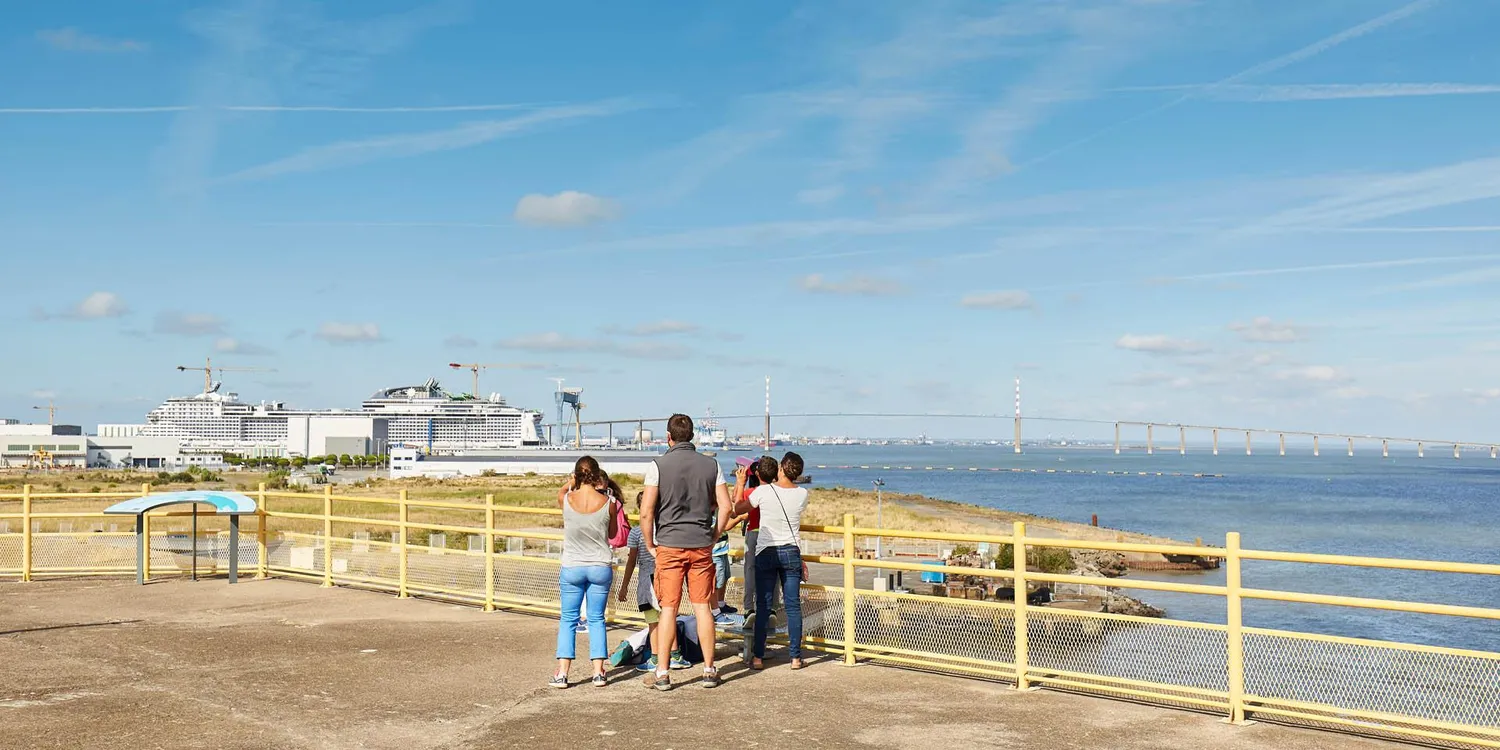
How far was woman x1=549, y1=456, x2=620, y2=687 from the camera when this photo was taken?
8977 millimetres

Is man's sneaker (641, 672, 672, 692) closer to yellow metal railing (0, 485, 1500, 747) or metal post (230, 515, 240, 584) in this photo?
yellow metal railing (0, 485, 1500, 747)

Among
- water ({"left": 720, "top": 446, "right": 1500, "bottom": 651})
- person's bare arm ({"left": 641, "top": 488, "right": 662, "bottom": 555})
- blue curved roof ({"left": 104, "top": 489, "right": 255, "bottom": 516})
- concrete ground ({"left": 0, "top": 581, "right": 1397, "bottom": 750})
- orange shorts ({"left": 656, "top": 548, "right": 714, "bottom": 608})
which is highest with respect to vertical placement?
person's bare arm ({"left": 641, "top": 488, "right": 662, "bottom": 555})

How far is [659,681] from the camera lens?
8.86 m

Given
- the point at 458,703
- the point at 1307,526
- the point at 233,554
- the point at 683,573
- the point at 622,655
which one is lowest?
the point at 1307,526

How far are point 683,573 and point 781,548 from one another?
97 cm

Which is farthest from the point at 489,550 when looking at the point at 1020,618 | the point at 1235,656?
the point at 1235,656

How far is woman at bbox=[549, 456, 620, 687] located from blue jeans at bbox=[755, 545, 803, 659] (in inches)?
51.9


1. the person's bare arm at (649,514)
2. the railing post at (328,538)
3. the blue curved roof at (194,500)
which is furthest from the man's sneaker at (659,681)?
the blue curved roof at (194,500)

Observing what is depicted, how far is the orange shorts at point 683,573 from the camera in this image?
894cm

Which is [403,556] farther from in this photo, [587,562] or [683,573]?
[683,573]

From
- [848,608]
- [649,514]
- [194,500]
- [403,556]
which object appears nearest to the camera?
[649,514]

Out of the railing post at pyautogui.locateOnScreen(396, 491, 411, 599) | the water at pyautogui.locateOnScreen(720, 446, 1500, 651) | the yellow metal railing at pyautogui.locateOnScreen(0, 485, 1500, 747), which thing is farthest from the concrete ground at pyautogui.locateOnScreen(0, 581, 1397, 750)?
the water at pyautogui.locateOnScreen(720, 446, 1500, 651)

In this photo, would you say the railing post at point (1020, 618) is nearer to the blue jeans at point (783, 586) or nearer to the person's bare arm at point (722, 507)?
the blue jeans at point (783, 586)

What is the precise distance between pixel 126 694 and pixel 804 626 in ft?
18.1
